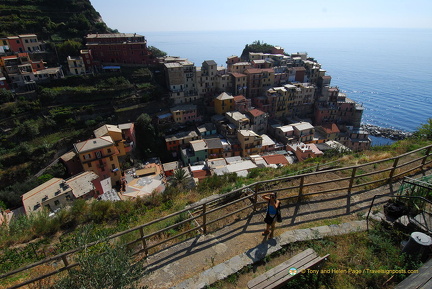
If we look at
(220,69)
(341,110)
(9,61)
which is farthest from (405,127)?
(9,61)

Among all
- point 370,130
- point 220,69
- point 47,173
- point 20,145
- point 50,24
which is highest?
point 50,24

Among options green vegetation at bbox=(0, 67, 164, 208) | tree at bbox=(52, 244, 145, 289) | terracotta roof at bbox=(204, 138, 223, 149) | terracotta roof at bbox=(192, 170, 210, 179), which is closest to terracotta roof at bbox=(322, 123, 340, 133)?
terracotta roof at bbox=(204, 138, 223, 149)

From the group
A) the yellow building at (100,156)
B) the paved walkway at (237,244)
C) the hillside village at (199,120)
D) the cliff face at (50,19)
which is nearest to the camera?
the paved walkway at (237,244)

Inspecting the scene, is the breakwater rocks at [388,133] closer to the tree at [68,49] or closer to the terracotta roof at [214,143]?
the terracotta roof at [214,143]

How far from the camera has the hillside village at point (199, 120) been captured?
25.0m

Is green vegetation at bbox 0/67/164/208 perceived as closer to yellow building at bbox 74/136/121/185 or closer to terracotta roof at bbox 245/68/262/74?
yellow building at bbox 74/136/121/185

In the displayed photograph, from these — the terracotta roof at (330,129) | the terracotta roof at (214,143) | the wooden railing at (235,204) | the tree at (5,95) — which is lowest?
the terracotta roof at (330,129)

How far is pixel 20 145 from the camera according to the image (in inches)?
1049

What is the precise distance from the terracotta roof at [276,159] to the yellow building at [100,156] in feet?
58.3

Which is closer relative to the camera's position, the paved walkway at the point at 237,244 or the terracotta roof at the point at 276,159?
the paved walkway at the point at 237,244

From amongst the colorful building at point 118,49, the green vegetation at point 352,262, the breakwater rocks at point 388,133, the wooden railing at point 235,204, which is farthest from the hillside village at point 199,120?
the green vegetation at point 352,262

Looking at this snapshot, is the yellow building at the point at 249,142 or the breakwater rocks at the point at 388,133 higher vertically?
the yellow building at the point at 249,142

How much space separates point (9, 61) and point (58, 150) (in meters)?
16.6

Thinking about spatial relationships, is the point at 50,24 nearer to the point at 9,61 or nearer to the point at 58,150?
the point at 9,61
